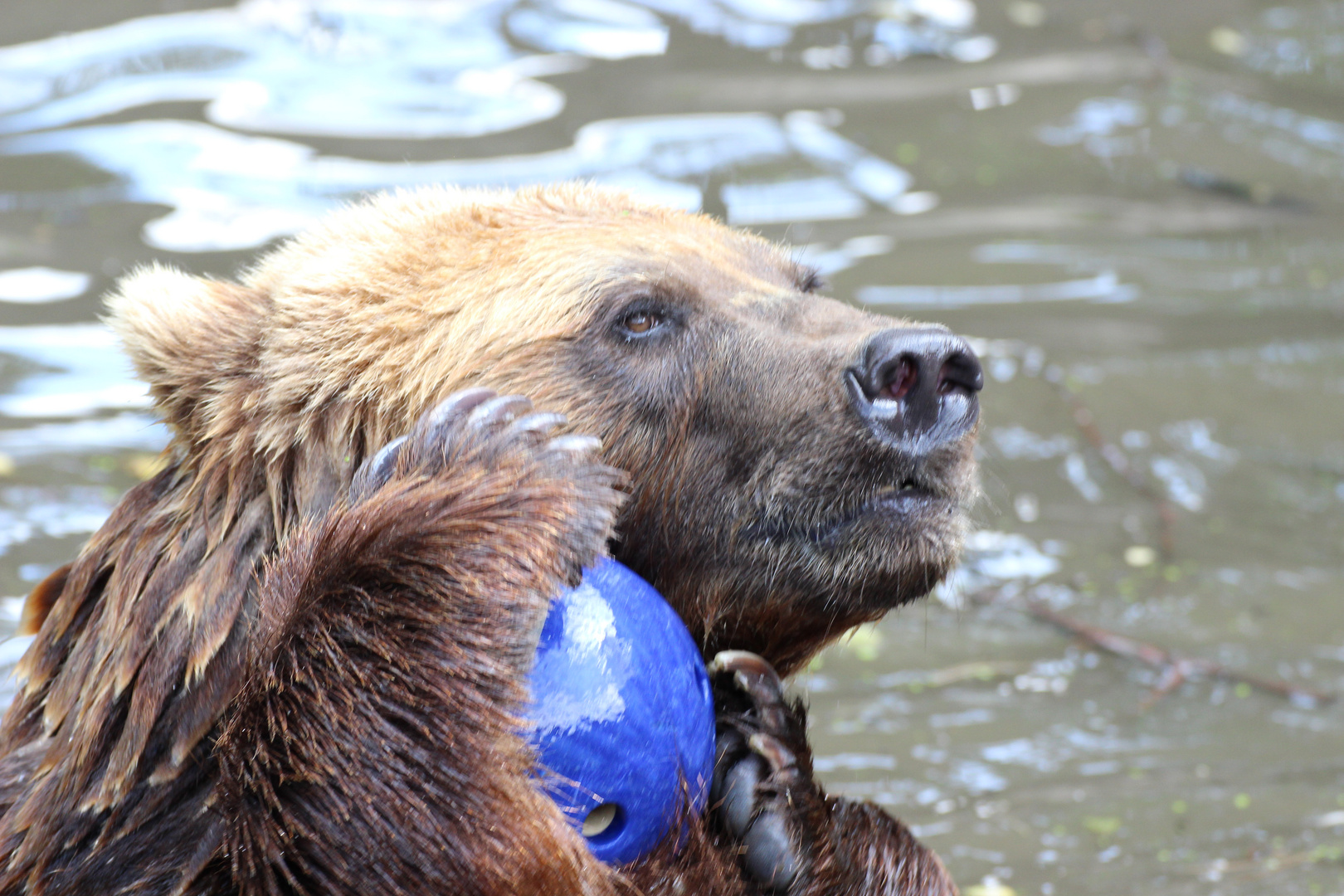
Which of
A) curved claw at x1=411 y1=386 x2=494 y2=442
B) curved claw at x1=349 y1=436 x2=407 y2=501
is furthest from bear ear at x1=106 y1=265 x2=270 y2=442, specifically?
curved claw at x1=411 y1=386 x2=494 y2=442

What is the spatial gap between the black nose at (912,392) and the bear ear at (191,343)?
1.43 metres

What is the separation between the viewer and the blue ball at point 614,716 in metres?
3.04

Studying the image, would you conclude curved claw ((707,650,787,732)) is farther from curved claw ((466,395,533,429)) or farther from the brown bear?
curved claw ((466,395,533,429))

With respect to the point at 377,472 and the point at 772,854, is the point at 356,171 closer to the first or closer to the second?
the point at 377,472

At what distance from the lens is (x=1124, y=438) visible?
8.09 meters

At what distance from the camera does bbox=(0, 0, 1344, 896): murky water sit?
577 cm

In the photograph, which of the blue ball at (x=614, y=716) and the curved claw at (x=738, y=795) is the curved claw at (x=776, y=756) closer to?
the curved claw at (x=738, y=795)

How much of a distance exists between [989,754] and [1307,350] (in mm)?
4488

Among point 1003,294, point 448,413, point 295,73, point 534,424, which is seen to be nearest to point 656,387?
point 534,424

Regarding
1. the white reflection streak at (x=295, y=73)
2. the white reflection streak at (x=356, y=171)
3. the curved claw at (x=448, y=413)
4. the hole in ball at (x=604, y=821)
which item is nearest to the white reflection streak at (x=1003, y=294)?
the white reflection streak at (x=356, y=171)

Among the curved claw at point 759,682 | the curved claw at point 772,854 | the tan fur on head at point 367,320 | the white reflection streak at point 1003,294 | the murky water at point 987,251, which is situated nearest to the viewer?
the curved claw at point 772,854

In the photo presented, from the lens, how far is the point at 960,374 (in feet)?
11.3

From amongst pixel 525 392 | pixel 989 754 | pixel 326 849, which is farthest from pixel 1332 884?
pixel 326 849

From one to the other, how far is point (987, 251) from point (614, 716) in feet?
24.3
